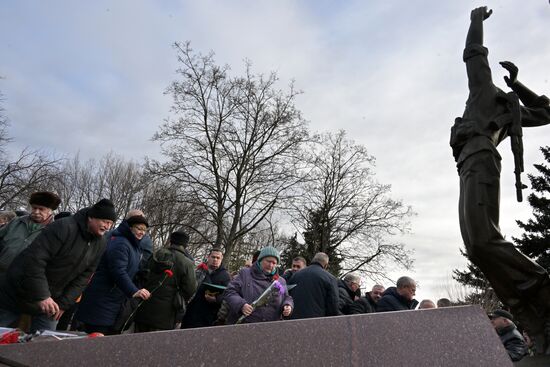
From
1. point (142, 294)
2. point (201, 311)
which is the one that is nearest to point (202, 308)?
point (201, 311)

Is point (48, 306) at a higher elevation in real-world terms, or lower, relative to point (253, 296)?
lower

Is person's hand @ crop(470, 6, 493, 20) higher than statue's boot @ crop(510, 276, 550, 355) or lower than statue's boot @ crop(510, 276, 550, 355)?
higher

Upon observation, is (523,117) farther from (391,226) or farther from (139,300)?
(391,226)

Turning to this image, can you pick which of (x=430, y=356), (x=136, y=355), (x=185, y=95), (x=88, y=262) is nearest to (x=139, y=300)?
(x=88, y=262)

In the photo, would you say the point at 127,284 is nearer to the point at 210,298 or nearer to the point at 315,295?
the point at 210,298

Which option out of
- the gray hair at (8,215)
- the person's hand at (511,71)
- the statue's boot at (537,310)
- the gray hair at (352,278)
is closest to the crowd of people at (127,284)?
the gray hair at (352,278)

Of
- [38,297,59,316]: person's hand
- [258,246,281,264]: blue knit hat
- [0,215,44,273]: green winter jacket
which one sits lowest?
[38,297,59,316]: person's hand

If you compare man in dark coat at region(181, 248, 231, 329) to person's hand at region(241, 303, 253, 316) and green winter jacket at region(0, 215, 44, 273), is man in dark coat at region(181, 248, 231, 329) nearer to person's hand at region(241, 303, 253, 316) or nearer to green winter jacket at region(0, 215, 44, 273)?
person's hand at region(241, 303, 253, 316)

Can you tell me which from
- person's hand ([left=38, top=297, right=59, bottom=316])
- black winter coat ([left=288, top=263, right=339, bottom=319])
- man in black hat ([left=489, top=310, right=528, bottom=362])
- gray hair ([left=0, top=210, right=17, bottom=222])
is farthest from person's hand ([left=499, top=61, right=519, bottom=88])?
gray hair ([left=0, top=210, right=17, bottom=222])

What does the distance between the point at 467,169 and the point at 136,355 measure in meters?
3.17

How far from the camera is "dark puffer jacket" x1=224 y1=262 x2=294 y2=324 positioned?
15.1ft

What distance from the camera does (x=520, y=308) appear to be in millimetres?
3896

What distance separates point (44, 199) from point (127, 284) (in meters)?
1.18

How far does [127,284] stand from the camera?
4910 mm
